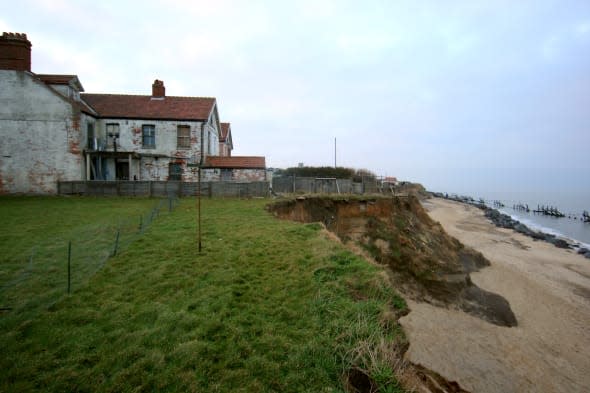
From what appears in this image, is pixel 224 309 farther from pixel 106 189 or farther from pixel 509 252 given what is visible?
pixel 509 252

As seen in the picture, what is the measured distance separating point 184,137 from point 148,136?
10.8 ft

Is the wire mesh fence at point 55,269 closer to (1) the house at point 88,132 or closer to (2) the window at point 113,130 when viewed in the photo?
(1) the house at point 88,132

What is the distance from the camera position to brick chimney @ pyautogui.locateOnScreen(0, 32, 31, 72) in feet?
69.5

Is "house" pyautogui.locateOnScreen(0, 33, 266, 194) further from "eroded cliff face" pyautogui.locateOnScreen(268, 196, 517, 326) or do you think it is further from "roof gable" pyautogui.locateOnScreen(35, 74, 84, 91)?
"eroded cliff face" pyautogui.locateOnScreen(268, 196, 517, 326)

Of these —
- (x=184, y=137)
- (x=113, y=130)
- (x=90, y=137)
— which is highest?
(x=113, y=130)

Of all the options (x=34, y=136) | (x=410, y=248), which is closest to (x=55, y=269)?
(x=410, y=248)

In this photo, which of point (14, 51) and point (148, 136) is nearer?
point (14, 51)

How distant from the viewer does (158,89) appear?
27.2 meters

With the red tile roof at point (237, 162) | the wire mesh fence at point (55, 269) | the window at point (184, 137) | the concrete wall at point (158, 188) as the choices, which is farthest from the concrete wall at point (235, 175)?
the wire mesh fence at point (55, 269)

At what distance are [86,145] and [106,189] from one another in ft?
15.8

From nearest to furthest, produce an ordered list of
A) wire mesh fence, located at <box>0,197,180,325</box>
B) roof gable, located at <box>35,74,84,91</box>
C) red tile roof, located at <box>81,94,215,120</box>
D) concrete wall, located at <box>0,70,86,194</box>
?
wire mesh fence, located at <box>0,197,180,325</box> → concrete wall, located at <box>0,70,86,194</box> → roof gable, located at <box>35,74,84,91</box> → red tile roof, located at <box>81,94,215,120</box>

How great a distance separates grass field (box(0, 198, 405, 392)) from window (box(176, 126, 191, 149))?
17.3 metres

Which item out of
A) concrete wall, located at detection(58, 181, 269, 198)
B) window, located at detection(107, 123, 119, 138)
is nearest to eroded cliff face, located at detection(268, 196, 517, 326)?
concrete wall, located at detection(58, 181, 269, 198)

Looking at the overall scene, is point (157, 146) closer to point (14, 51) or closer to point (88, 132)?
point (88, 132)
